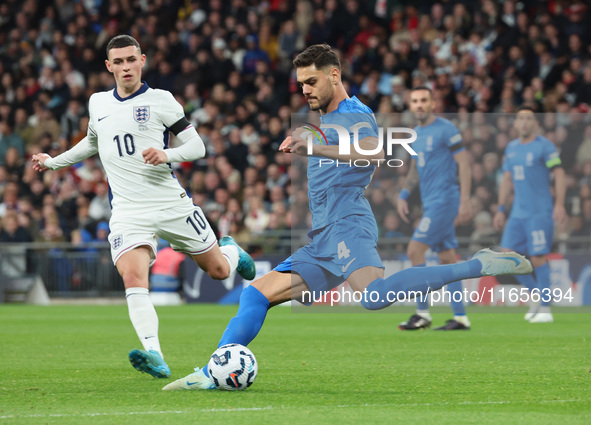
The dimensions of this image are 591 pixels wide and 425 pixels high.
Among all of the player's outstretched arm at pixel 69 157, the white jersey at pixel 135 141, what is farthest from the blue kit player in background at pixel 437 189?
the player's outstretched arm at pixel 69 157

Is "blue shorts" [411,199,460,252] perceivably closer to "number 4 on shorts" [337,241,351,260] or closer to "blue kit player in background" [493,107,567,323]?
"blue kit player in background" [493,107,567,323]

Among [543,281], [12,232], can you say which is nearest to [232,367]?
[543,281]

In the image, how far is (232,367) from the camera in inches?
228

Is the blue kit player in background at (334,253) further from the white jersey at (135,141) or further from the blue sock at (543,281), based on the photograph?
the blue sock at (543,281)

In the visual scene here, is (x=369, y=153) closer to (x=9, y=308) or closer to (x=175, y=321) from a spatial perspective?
(x=175, y=321)

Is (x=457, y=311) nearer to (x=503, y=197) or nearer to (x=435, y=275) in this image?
(x=503, y=197)

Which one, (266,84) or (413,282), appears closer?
(413,282)

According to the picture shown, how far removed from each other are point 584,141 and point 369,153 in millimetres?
10542

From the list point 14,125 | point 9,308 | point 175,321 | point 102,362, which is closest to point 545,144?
point 175,321

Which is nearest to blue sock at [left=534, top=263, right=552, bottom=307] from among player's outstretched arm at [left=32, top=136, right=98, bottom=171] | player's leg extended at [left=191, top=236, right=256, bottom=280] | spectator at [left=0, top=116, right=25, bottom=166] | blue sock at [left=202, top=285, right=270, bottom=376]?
player's leg extended at [left=191, top=236, right=256, bottom=280]

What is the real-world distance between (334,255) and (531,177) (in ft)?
21.9

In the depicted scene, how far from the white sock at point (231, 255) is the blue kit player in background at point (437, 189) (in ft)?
9.00

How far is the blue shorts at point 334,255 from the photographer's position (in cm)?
612

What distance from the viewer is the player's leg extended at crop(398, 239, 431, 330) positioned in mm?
10648
